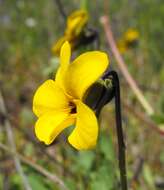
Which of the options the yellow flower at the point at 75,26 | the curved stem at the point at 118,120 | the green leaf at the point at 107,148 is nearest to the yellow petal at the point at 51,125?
the curved stem at the point at 118,120

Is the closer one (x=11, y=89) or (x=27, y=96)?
(x=27, y=96)

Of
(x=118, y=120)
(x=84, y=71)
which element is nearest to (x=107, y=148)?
(x=118, y=120)

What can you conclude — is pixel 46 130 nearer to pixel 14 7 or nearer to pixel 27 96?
pixel 27 96

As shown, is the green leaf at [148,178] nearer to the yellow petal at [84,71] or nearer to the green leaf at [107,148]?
the green leaf at [107,148]

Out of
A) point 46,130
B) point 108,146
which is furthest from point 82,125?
point 108,146

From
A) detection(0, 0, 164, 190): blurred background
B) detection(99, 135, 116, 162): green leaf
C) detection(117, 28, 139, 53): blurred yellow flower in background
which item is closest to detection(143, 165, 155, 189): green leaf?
detection(0, 0, 164, 190): blurred background

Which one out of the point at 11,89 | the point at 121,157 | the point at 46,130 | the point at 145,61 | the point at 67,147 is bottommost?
the point at 145,61

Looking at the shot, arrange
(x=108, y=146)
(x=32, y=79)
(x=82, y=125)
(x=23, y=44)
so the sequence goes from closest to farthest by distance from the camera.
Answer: (x=82, y=125)
(x=108, y=146)
(x=32, y=79)
(x=23, y=44)

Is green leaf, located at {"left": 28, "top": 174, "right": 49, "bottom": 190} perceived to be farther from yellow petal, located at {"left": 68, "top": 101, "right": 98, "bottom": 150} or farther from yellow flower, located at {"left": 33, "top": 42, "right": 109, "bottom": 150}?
yellow petal, located at {"left": 68, "top": 101, "right": 98, "bottom": 150}
